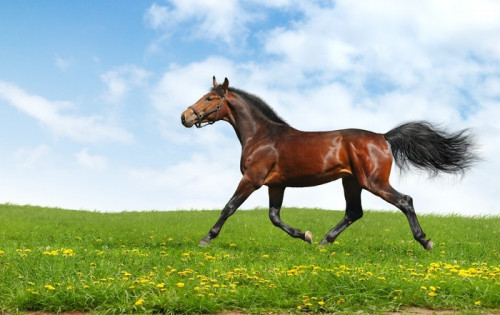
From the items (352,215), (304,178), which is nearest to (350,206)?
(352,215)

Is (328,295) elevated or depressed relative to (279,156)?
depressed

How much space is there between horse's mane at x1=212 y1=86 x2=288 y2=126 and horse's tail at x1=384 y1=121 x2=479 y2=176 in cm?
231

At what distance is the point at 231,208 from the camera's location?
35.4 feet

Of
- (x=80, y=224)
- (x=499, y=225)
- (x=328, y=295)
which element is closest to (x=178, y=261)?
(x=328, y=295)

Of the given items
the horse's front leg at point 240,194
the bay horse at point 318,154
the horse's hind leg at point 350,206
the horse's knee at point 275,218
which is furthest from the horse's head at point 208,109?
the horse's hind leg at point 350,206

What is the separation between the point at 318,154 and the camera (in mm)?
10656

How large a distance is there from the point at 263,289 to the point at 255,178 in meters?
4.44

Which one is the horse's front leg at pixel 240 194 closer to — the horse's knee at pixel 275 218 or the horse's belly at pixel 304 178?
the horse's belly at pixel 304 178

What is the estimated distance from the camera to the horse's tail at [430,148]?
11.0 metres

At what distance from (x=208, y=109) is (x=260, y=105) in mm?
1128

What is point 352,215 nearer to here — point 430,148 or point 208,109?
point 430,148

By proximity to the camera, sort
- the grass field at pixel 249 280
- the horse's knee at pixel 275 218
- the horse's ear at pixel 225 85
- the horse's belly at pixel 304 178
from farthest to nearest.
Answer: the horse's ear at pixel 225 85, the horse's knee at pixel 275 218, the horse's belly at pixel 304 178, the grass field at pixel 249 280

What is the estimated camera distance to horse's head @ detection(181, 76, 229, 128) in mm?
11211

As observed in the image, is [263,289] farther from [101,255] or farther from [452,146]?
[452,146]
